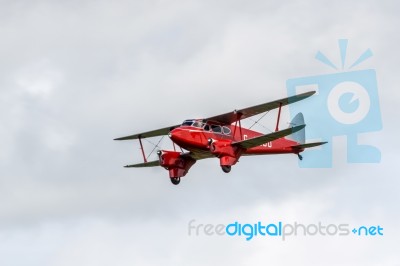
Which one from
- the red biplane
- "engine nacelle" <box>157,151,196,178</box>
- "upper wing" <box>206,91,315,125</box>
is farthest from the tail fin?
"engine nacelle" <box>157,151,196,178</box>

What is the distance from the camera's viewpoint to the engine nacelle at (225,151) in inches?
2781

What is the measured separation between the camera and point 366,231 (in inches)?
2499

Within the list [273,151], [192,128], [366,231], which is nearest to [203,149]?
[192,128]

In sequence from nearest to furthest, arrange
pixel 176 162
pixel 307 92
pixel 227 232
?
pixel 227 232, pixel 307 92, pixel 176 162

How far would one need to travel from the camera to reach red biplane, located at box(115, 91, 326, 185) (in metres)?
70.7

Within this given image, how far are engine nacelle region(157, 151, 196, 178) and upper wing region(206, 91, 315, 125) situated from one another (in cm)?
400

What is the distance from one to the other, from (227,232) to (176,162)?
14.2 metres

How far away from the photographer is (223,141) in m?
71.8

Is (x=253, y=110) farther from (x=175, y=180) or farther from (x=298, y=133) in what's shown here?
(x=298, y=133)

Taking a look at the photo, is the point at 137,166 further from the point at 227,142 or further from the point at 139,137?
the point at 227,142

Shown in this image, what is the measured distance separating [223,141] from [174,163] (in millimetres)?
4782

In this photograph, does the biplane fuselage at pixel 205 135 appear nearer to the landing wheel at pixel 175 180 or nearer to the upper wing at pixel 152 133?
the landing wheel at pixel 175 180

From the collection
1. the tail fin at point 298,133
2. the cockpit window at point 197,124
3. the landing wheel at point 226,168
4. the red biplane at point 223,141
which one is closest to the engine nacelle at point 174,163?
the red biplane at point 223,141

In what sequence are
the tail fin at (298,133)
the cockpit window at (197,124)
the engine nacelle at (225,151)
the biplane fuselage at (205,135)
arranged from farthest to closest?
the tail fin at (298,133) → the cockpit window at (197,124) → the biplane fuselage at (205,135) → the engine nacelle at (225,151)
